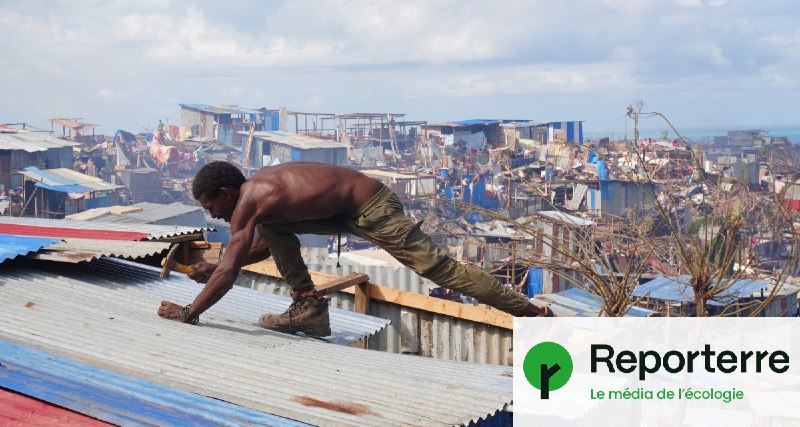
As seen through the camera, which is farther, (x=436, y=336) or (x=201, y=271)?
(x=436, y=336)

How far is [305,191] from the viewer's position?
3.98m

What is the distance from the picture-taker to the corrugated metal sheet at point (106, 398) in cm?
264

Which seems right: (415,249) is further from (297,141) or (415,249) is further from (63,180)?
(297,141)

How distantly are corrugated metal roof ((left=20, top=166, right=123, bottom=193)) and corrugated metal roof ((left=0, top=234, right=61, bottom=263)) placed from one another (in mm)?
18200

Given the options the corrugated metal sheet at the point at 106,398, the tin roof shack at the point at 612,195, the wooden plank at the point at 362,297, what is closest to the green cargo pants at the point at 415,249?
the corrugated metal sheet at the point at 106,398

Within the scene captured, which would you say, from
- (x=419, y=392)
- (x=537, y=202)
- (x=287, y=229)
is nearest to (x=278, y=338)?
(x=287, y=229)

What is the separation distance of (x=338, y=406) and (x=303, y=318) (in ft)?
4.56

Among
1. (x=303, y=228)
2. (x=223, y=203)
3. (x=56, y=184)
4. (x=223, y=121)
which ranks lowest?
(x=56, y=184)

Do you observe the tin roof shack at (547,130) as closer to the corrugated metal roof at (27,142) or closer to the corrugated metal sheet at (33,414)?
the corrugated metal roof at (27,142)

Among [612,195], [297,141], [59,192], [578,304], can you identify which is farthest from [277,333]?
[297,141]

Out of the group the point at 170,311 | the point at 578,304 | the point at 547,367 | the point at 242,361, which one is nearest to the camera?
the point at 242,361

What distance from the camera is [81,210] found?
79.5 feet

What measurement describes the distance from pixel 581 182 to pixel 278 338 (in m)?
19.4

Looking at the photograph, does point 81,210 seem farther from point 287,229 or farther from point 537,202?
point 287,229
